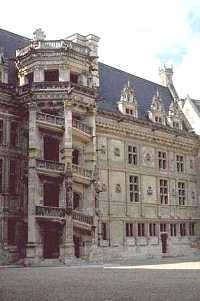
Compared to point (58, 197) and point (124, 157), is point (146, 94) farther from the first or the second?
point (58, 197)

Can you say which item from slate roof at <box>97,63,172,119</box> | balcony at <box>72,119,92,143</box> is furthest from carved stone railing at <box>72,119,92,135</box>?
slate roof at <box>97,63,172,119</box>

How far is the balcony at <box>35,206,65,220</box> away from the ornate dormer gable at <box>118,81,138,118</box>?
11.8 metres

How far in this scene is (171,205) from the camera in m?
39.1

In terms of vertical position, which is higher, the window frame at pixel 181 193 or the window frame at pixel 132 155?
the window frame at pixel 132 155

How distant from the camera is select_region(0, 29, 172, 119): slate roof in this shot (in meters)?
34.6

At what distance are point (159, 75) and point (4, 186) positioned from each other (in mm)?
25940

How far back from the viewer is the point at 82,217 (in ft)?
97.1

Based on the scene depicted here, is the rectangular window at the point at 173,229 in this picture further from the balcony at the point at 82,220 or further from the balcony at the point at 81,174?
the balcony at the point at 81,174

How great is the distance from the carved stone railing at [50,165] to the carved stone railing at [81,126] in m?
3.13

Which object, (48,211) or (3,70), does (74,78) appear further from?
(48,211)

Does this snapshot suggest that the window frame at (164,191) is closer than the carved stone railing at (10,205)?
No

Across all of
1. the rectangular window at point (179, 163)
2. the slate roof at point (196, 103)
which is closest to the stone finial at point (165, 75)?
the slate roof at point (196, 103)

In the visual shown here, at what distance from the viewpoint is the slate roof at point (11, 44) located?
32906mm

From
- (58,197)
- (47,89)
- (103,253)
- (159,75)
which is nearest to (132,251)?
(103,253)
